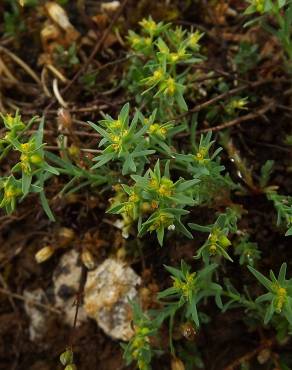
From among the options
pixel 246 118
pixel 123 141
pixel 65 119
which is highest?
pixel 123 141

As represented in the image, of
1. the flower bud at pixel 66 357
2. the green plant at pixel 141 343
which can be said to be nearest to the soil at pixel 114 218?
the flower bud at pixel 66 357

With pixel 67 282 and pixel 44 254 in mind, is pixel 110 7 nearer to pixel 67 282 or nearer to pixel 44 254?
pixel 44 254

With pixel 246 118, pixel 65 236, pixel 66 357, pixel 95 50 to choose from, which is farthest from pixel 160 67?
pixel 66 357

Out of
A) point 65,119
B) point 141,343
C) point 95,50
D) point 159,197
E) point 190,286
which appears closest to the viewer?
point 159,197

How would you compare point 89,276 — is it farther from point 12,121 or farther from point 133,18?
point 133,18

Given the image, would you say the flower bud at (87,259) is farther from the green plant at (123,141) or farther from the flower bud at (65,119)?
the green plant at (123,141)

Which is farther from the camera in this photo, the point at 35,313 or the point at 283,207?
the point at 35,313

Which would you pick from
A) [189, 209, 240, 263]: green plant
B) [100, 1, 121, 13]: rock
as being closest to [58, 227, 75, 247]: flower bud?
[189, 209, 240, 263]: green plant

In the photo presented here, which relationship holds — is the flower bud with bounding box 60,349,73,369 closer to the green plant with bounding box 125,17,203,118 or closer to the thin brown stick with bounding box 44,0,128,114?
the green plant with bounding box 125,17,203,118
